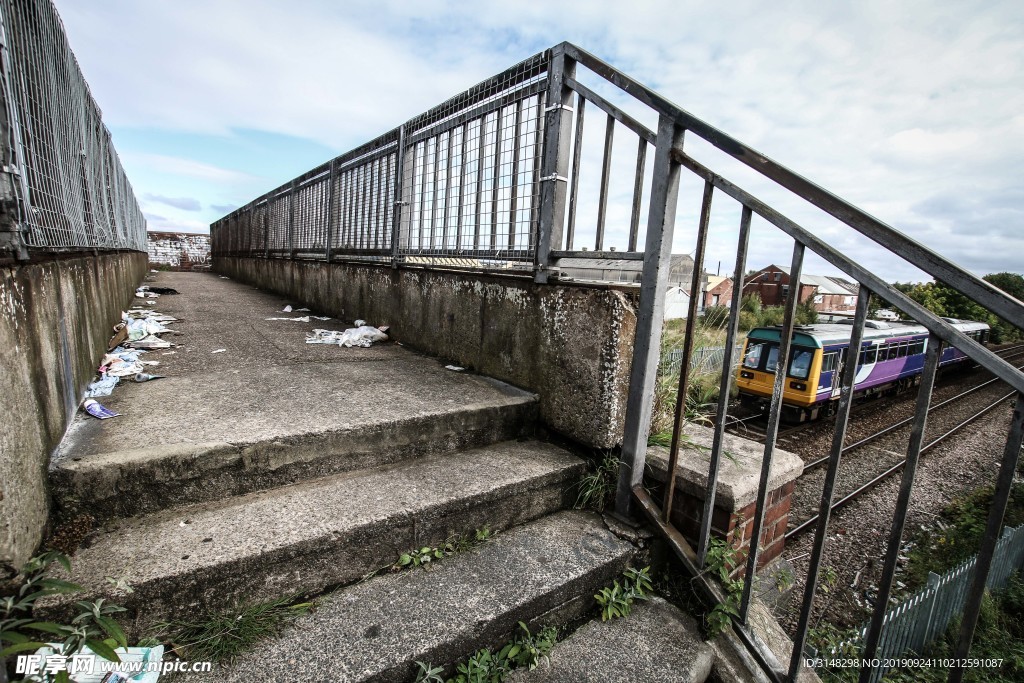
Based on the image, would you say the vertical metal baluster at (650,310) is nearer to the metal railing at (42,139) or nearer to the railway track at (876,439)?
the metal railing at (42,139)

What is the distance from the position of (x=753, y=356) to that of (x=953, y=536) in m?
6.42

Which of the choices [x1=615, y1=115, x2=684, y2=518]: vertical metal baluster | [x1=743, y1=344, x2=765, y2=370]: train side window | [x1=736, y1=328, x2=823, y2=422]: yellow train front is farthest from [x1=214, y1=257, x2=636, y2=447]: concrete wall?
[x1=743, y1=344, x2=765, y2=370]: train side window

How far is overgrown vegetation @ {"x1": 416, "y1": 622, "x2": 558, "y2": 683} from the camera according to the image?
4.58 feet

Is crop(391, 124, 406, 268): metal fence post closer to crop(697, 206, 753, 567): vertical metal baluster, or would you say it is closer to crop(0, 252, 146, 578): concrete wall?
crop(0, 252, 146, 578): concrete wall

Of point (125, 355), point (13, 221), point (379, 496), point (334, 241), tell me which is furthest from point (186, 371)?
point (334, 241)

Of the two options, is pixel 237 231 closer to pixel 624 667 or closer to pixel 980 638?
pixel 624 667

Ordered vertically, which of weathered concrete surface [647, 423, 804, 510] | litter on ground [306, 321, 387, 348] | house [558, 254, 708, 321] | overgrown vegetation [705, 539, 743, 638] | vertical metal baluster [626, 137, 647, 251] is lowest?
overgrown vegetation [705, 539, 743, 638]

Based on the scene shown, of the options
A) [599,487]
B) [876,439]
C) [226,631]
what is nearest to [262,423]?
[226,631]

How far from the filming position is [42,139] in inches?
83.9

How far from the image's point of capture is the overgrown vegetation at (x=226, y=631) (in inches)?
52.2

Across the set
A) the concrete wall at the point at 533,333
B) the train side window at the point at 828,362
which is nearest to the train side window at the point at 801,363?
the train side window at the point at 828,362

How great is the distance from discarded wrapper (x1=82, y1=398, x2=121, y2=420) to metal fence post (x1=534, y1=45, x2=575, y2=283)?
7.07 ft

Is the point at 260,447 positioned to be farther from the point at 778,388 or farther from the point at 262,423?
the point at 778,388

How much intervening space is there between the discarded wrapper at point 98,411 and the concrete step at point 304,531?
73cm
